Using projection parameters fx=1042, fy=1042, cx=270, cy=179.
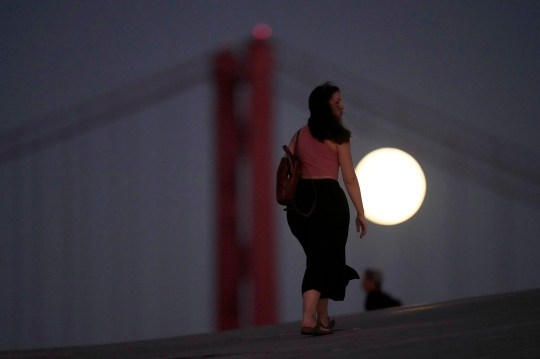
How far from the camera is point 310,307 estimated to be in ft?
13.1

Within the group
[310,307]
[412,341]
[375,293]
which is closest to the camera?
[412,341]

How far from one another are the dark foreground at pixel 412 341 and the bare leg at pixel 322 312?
6cm

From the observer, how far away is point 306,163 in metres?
4.07

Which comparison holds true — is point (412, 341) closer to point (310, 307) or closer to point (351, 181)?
point (310, 307)

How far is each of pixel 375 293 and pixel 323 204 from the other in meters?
3.10

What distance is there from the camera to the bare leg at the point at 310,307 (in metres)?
3.99

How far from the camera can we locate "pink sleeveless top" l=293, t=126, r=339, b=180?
4043 millimetres

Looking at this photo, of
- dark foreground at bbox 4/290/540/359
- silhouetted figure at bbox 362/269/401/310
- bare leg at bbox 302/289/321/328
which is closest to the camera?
dark foreground at bbox 4/290/540/359

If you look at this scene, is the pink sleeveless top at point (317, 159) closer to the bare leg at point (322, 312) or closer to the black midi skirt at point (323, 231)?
the black midi skirt at point (323, 231)

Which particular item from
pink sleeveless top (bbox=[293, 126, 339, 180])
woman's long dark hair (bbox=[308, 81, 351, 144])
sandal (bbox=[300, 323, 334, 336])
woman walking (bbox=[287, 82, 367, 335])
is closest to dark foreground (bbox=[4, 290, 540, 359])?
sandal (bbox=[300, 323, 334, 336])

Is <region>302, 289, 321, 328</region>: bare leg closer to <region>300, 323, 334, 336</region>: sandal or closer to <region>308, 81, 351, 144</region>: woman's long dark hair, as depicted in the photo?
<region>300, 323, 334, 336</region>: sandal

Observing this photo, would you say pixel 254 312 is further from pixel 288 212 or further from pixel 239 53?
pixel 288 212

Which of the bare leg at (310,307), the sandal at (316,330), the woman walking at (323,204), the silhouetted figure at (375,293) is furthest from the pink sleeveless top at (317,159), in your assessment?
the silhouetted figure at (375,293)

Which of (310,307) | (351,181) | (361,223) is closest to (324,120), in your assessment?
(351,181)
